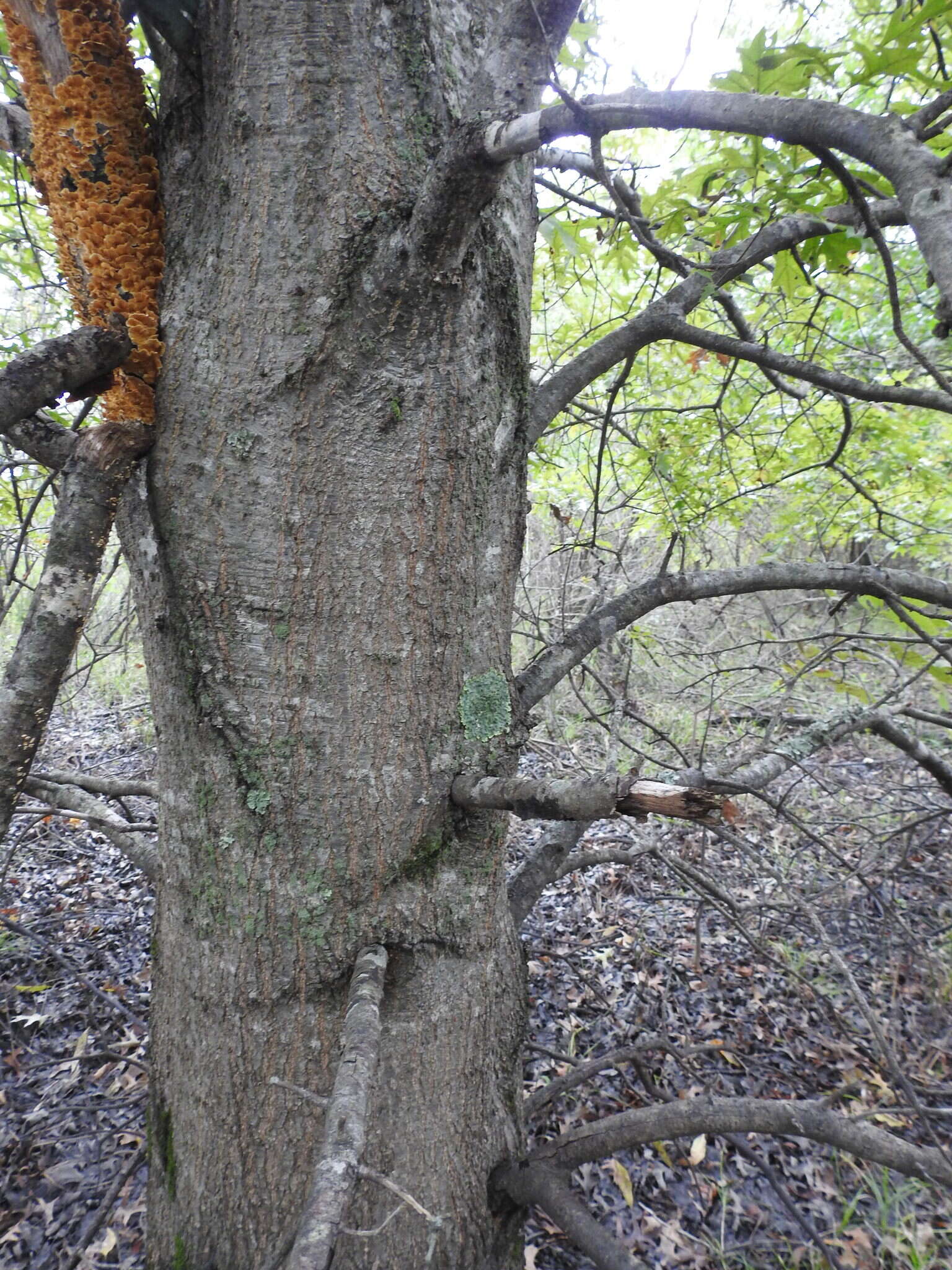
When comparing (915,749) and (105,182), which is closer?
(105,182)

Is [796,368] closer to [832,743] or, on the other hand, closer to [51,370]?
[832,743]

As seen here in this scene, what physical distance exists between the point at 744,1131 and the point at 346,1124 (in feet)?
3.35

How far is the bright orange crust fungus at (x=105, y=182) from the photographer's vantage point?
1.13 meters

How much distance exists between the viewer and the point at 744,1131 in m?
1.42

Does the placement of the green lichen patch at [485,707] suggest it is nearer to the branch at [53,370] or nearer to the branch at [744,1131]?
the branch at [53,370]

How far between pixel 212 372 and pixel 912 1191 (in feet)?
11.7

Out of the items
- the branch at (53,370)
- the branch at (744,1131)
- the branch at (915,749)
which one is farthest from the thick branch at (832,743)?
the branch at (53,370)

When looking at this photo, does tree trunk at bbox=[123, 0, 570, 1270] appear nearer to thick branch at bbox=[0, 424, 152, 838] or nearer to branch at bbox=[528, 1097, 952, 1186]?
thick branch at bbox=[0, 424, 152, 838]

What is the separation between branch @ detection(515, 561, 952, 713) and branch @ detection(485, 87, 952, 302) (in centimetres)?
110

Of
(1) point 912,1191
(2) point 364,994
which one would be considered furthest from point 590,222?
(1) point 912,1191

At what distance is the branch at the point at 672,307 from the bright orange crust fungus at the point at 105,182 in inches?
37.1

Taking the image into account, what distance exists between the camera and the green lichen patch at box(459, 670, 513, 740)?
4.26 ft

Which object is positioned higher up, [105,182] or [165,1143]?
[105,182]

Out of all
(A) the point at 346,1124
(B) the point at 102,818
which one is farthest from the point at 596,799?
(B) the point at 102,818
